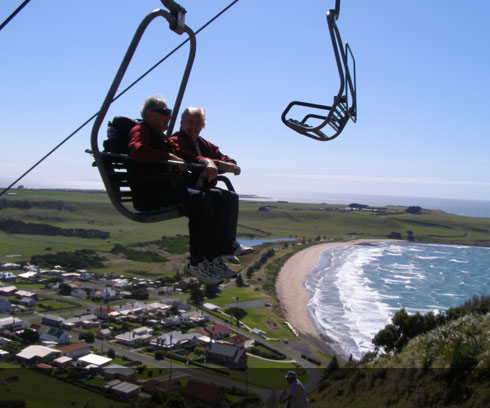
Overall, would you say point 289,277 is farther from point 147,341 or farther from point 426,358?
point 426,358

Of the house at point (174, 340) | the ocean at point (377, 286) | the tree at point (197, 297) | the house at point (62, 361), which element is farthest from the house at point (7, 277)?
the ocean at point (377, 286)

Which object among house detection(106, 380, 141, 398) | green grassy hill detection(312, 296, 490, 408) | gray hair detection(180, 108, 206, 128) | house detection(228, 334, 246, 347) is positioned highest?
gray hair detection(180, 108, 206, 128)

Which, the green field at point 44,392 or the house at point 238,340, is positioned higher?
the house at point 238,340

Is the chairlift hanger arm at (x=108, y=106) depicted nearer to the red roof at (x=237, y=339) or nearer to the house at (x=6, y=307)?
the red roof at (x=237, y=339)

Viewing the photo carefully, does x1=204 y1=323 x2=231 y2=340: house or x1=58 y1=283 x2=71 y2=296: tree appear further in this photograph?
x1=58 y1=283 x2=71 y2=296: tree

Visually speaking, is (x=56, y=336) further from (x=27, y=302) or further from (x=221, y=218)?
(x=221, y=218)

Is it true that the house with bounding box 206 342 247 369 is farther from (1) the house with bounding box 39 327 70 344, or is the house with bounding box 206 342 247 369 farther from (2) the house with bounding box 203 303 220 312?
(2) the house with bounding box 203 303 220 312

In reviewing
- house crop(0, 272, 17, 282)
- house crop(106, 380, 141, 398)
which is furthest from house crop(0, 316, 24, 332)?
house crop(0, 272, 17, 282)
